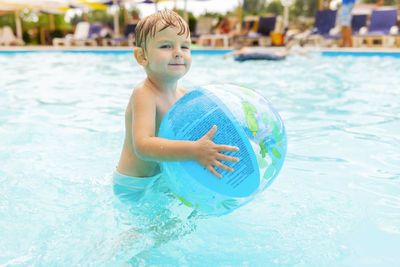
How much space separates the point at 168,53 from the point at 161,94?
9.9 inches

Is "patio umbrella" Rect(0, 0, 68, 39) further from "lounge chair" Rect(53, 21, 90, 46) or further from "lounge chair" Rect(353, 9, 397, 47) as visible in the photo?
"lounge chair" Rect(353, 9, 397, 47)

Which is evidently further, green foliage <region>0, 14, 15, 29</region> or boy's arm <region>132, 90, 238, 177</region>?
green foliage <region>0, 14, 15, 29</region>

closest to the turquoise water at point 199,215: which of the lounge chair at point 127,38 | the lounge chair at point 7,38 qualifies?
the lounge chair at point 127,38

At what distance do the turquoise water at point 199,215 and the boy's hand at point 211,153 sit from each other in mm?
603

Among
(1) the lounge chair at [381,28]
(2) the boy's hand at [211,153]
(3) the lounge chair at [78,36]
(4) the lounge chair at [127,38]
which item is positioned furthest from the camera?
(3) the lounge chair at [78,36]

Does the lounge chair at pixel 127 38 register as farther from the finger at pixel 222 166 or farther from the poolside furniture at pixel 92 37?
the finger at pixel 222 166

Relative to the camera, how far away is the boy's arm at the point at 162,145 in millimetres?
1657

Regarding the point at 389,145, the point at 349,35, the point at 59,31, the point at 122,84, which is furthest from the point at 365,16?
the point at 59,31

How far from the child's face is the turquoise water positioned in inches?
31.8

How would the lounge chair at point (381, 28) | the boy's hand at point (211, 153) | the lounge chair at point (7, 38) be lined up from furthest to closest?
the lounge chair at point (7, 38), the lounge chair at point (381, 28), the boy's hand at point (211, 153)

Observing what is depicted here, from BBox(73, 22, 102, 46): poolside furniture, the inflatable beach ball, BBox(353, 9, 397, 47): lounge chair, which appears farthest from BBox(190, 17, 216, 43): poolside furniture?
the inflatable beach ball

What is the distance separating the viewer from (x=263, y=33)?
60.7 feet

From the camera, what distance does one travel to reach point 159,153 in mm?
1773

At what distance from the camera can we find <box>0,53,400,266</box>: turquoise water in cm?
204
